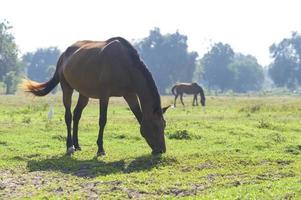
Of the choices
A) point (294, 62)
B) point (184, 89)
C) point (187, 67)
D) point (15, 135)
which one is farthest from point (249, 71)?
point (15, 135)

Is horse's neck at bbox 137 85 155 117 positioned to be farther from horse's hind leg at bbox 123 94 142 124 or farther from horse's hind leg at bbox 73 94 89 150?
horse's hind leg at bbox 73 94 89 150

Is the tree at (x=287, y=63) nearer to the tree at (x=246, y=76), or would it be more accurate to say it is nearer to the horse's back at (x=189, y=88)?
the tree at (x=246, y=76)

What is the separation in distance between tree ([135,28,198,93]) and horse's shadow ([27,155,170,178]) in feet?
311

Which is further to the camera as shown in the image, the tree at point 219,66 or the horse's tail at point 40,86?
the tree at point 219,66

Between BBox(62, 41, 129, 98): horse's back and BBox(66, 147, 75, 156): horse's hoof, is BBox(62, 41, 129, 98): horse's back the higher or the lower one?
the higher one

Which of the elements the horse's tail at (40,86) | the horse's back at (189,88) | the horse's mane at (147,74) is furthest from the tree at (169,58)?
the horse's mane at (147,74)

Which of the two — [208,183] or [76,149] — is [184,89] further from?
[208,183]

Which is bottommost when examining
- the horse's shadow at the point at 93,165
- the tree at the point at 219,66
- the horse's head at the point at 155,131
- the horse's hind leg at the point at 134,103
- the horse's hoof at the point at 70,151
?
the horse's shadow at the point at 93,165

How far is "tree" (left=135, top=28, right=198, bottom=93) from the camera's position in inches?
4203

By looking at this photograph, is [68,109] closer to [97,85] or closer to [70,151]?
[70,151]

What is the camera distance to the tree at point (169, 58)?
4203 inches

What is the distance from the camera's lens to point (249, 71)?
128375 mm

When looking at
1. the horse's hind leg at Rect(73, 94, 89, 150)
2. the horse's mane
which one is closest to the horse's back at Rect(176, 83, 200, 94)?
the horse's hind leg at Rect(73, 94, 89, 150)

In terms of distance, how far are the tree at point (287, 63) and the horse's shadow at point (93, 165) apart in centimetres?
10444
